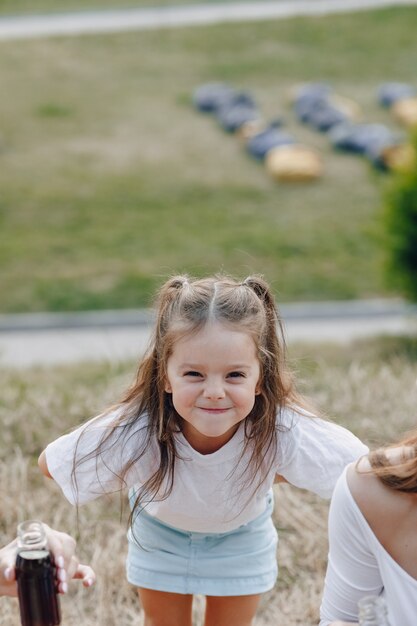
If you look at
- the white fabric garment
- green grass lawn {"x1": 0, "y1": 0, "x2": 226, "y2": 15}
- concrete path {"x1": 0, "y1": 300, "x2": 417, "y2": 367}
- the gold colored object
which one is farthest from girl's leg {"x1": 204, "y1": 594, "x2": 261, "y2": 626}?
green grass lawn {"x1": 0, "y1": 0, "x2": 226, "y2": 15}

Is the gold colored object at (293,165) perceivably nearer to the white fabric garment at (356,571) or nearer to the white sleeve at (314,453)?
the white sleeve at (314,453)

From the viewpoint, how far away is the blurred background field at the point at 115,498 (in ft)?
12.0

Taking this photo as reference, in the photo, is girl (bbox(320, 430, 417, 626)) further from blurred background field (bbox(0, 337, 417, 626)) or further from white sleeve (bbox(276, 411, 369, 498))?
blurred background field (bbox(0, 337, 417, 626))

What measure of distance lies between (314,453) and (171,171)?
36.6ft

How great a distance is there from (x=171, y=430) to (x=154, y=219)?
9497 mm

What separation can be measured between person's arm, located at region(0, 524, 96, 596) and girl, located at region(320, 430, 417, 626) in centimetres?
63

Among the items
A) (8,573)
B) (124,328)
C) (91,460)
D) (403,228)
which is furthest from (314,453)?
(124,328)

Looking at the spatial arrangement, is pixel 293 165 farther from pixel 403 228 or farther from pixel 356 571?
pixel 356 571

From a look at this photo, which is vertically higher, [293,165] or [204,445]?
[293,165]

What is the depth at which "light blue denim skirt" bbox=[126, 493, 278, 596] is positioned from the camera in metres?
3.01

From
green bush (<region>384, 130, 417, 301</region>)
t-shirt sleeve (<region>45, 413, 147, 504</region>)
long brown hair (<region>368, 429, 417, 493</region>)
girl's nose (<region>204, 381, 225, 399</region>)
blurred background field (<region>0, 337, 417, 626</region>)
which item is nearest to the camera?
long brown hair (<region>368, 429, 417, 493</region>)

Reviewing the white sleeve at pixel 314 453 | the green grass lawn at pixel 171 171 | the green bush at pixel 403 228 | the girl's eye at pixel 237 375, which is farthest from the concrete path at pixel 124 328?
the girl's eye at pixel 237 375

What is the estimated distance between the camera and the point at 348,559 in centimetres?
243

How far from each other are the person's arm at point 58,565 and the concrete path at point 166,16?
59.2 ft
